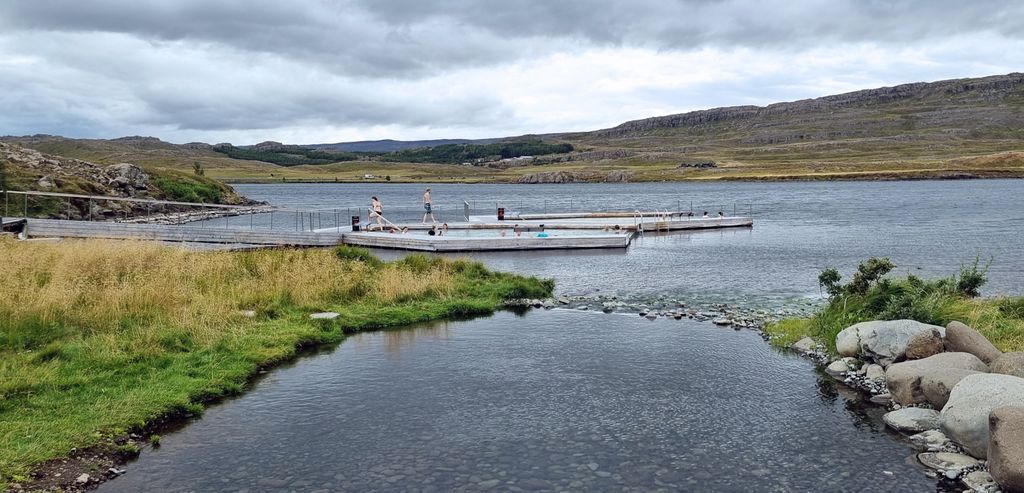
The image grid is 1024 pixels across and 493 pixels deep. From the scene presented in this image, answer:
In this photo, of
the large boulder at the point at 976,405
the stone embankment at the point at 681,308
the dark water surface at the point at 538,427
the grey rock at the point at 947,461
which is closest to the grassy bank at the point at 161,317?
the dark water surface at the point at 538,427

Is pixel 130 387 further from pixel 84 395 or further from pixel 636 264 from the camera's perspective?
pixel 636 264

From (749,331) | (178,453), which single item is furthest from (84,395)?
(749,331)

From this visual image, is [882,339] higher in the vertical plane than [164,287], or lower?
lower

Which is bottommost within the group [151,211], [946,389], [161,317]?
[946,389]

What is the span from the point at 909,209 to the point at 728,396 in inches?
3234

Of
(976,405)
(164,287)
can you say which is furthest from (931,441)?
(164,287)

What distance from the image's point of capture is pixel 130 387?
15297 mm

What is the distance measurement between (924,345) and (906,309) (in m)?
2.99

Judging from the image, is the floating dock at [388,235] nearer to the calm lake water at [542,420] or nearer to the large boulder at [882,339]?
the calm lake water at [542,420]

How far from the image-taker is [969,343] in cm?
1664

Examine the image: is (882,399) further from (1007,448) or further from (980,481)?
(1007,448)

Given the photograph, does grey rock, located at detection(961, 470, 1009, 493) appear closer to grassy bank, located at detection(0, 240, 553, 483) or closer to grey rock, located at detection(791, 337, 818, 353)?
grey rock, located at detection(791, 337, 818, 353)

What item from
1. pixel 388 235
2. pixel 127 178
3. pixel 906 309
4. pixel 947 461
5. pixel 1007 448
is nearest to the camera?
pixel 1007 448

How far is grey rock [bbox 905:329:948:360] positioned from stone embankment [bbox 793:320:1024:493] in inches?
0.8
